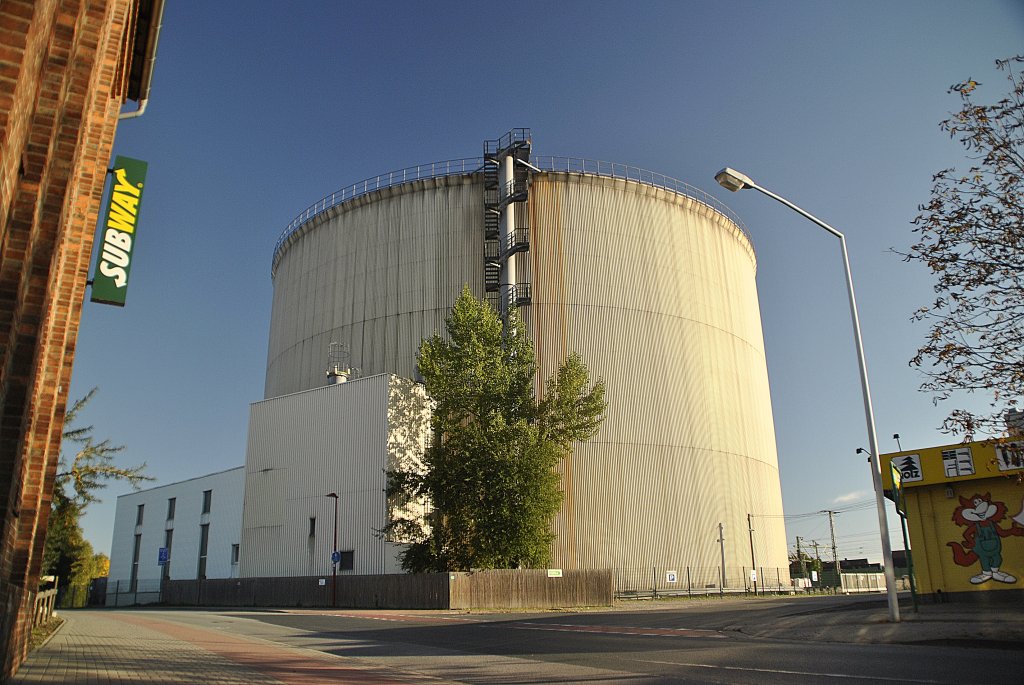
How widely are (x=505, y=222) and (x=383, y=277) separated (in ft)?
26.0

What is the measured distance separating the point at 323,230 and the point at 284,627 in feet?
108

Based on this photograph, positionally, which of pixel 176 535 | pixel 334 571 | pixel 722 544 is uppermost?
pixel 176 535

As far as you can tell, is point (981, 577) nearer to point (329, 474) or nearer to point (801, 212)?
point (801, 212)

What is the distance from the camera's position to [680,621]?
2100 centimetres

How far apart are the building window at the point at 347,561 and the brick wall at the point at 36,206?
22388 millimetres

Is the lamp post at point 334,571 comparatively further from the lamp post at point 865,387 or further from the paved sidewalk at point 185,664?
the lamp post at point 865,387

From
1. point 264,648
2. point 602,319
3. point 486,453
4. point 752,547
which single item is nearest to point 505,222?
point 602,319

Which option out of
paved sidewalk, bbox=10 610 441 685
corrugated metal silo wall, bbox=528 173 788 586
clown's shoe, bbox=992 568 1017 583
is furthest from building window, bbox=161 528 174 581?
clown's shoe, bbox=992 568 1017 583

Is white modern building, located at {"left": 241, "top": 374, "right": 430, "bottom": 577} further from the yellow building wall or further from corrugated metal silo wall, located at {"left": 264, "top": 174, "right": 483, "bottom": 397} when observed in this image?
the yellow building wall

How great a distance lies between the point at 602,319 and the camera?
139 ft

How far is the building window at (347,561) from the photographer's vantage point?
1388 inches

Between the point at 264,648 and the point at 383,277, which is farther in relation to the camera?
the point at 383,277

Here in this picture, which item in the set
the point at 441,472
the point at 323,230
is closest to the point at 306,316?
the point at 323,230

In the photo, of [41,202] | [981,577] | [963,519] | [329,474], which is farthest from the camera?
[329,474]
